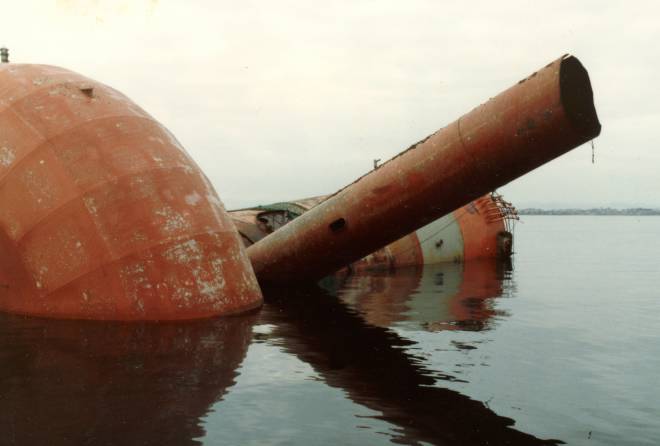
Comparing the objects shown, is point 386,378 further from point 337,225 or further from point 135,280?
point 337,225

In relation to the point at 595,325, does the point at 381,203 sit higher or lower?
higher

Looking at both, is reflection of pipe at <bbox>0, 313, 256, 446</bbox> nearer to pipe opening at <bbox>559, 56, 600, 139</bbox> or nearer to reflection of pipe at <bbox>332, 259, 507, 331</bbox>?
reflection of pipe at <bbox>332, 259, 507, 331</bbox>

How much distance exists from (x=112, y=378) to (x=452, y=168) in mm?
8653

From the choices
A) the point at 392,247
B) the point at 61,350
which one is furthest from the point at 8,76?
the point at 392,247

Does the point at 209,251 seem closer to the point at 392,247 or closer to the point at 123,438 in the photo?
the point at 123,438

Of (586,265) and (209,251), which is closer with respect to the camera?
(209,251)

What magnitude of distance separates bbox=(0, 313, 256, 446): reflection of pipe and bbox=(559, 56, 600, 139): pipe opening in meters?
8.05

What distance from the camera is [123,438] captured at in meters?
6.46

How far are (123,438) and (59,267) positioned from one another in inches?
296

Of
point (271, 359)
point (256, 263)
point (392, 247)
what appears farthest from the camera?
point (392, 247)

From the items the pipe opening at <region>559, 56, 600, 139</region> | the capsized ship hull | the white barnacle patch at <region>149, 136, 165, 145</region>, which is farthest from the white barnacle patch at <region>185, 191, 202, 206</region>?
the capsized ship hull

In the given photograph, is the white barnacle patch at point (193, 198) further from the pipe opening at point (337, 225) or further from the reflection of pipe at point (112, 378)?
the pipe opening at point (337, 225)

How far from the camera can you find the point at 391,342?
11.7 m

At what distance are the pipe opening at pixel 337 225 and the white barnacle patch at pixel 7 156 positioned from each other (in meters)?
8.25
